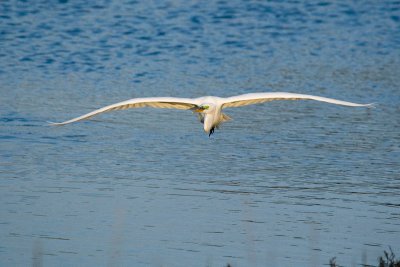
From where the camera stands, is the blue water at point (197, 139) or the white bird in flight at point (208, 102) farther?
the white bird in flight at point (208, 102)

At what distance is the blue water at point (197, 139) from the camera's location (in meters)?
8.05

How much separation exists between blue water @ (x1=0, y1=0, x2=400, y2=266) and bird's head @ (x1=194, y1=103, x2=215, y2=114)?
0.86 meters

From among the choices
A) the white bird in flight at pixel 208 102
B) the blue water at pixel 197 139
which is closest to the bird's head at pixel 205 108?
the white bird in flight at pixel 208 102

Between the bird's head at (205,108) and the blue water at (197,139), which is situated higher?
the bird's head at (205,108)

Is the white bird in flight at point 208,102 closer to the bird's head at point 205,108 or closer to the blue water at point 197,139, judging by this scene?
the bird's head at point 205,108

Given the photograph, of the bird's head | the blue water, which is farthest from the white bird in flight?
the blue water

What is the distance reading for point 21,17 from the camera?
19016mm

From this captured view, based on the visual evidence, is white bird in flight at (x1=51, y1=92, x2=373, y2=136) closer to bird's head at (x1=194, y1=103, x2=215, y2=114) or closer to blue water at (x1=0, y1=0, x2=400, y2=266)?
bird's head at (x1=194, y1=103, x2=215, y2=114)

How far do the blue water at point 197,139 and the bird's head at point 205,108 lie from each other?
→ 856 mm

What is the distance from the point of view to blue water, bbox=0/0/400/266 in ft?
26.4

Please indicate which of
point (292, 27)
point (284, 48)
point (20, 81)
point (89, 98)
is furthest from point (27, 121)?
point (292, 27)

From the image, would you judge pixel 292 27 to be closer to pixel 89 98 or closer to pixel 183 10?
pixel 183 10

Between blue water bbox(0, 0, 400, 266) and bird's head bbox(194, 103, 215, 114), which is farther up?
bird's head bbox(194, 103, 215, 114)

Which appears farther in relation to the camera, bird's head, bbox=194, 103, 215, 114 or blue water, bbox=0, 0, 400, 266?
bird's head, bbox=194, 103, 215, 114
